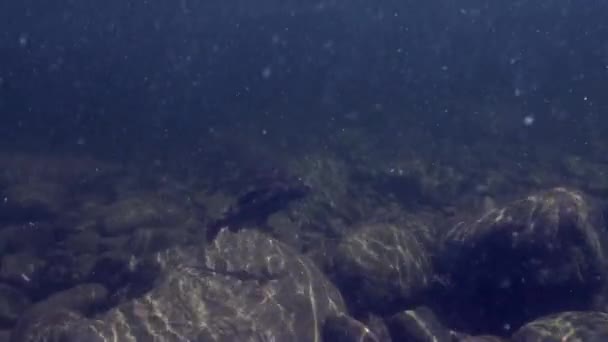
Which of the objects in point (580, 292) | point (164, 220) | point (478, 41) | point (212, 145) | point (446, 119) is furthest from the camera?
point (478, 41)

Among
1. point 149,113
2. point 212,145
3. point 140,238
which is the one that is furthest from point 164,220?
point 149,113

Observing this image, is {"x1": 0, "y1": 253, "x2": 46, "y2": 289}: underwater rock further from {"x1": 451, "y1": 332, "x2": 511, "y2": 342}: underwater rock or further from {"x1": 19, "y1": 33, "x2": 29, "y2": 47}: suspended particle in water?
{"x1": 19, "y1": 33, "x2": 29, "y2": 47}: suspended particle in water

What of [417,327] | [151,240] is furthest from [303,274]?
[151,240]

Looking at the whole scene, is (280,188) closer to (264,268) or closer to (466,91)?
(264,268)

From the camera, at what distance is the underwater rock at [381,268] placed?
9.28m

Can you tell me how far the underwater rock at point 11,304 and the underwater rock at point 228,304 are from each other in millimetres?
1258

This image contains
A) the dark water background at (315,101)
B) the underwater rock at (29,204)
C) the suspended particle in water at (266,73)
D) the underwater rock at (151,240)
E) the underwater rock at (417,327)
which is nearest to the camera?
the underwater rock at (417,327)

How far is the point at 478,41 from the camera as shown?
49.1 metres

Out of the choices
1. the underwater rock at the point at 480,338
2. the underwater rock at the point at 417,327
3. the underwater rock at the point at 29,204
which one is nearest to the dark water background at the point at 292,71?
the underwater rock at the point at 29,204

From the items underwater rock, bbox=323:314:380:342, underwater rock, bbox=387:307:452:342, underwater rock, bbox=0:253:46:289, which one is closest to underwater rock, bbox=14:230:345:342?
underwater rock, bbox=323:314:380:342

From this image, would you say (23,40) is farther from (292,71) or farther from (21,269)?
(21,269)

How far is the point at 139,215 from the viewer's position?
45.4ft

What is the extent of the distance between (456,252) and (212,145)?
16.0 m

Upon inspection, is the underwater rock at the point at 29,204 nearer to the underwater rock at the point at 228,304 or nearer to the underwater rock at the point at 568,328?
the underwater rock at the point at 228,304
